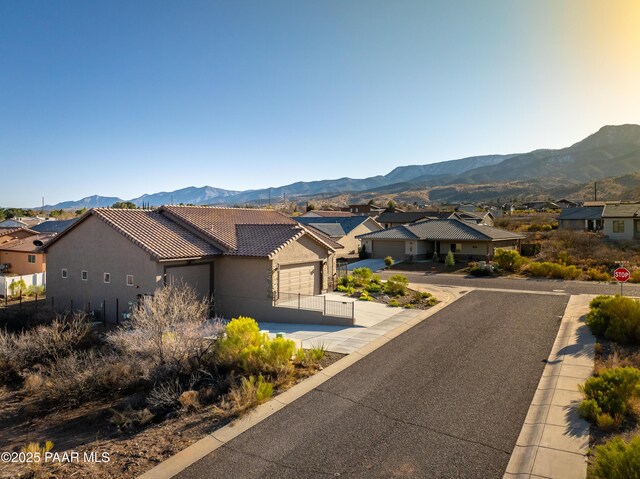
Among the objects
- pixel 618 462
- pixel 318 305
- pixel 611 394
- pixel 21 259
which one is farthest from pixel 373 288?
pixel 21 259

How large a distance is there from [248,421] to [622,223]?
5675 centimetres

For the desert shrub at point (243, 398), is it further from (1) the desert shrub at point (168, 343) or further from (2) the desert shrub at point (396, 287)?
(2) the desert shrub at point (396, 287)

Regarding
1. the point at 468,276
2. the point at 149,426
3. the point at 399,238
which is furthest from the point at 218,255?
the point at 399,238

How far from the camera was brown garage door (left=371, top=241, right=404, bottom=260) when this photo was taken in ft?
158

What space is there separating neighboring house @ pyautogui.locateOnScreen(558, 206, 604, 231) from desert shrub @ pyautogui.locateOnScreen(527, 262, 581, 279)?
3570 centimetres

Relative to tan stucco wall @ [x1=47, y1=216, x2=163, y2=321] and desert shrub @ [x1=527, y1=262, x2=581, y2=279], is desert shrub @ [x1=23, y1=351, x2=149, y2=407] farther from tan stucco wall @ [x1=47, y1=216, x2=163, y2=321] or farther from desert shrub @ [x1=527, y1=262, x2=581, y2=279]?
desert shrub @ [x1=527, y1=262, x2=581, y2=279]

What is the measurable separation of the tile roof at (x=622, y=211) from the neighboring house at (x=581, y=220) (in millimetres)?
10168

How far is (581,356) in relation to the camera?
48.5 ft

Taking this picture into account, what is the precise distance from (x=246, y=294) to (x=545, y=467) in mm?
16766

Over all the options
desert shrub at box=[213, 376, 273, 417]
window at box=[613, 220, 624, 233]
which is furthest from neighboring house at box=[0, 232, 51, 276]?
window at box=[613, 220, 624, 233]

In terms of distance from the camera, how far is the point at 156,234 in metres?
23.0

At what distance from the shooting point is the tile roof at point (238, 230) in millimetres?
23094

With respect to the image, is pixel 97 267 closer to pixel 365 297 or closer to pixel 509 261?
pixel 365 297

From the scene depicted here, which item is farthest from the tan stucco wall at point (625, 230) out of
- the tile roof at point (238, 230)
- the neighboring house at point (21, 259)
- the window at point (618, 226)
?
A: the neighboring house at point (21, 259)
